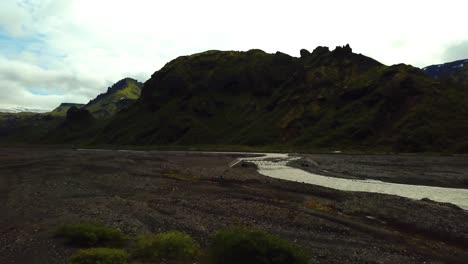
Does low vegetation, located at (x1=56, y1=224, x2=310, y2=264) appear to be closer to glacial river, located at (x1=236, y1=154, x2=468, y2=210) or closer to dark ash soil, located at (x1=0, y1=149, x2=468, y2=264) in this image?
dark ash soil, located at (x1=0, y1=149, x2=468, y2=264)

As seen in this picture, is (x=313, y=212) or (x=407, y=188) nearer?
(x=313, y=212)

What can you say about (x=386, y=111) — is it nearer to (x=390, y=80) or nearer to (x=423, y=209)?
(x=390, y=80)

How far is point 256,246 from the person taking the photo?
16.7 m

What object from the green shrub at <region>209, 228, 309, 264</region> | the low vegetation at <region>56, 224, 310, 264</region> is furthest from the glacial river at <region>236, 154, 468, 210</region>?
the low vegetation at <region>56, 224, 310, 264</region>

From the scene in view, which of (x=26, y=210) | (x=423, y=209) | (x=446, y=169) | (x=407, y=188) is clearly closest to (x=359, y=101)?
(x=446, y=169)

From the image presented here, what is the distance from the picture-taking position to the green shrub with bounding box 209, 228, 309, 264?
54.3 ft

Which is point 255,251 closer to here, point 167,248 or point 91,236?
point 167,248

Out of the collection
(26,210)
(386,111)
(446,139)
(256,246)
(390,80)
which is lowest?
(26,210)

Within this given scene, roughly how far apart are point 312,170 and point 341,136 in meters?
91.5

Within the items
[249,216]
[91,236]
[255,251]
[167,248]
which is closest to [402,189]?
[249,216]

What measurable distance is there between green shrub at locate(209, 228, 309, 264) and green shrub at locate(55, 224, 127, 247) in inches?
293

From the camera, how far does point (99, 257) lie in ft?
57.0

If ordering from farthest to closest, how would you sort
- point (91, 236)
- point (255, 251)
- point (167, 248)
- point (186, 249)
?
1. point (91, 236)
2. point (186, 249)
3. point (167, 248)
4. point (255, 251)

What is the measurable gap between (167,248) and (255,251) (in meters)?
5.62
